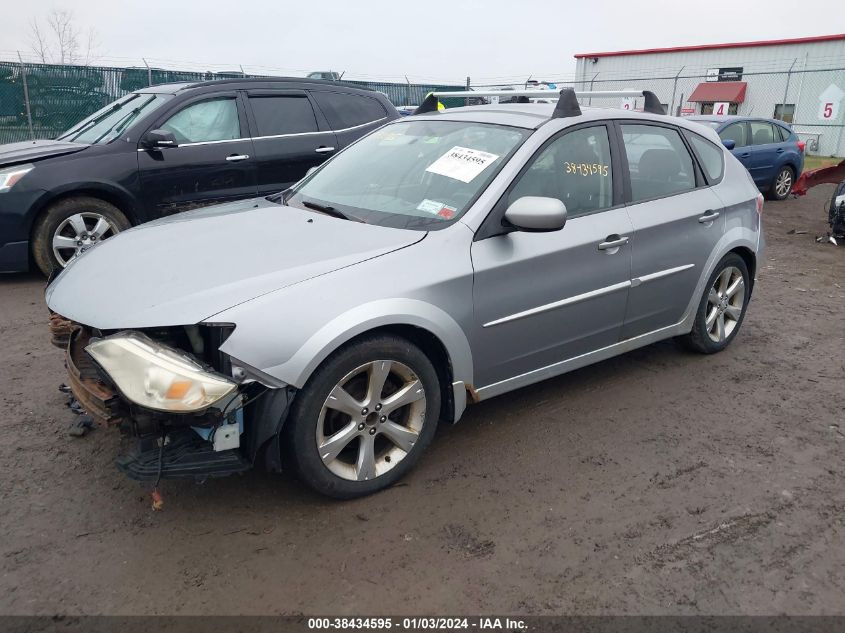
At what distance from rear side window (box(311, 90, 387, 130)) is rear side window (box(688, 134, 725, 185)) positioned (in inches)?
165

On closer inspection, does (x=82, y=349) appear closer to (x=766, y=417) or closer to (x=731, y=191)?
(x=766, y=417)

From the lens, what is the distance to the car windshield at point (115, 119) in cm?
674

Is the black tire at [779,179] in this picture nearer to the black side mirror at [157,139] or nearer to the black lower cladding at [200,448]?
the black side mirror at [157,139]

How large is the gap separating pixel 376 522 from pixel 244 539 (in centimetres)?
55

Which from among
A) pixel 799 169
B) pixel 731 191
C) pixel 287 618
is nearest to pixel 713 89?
pixel 799 169

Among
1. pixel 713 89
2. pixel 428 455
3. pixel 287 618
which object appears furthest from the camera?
pixel 713 89

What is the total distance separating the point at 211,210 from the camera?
13.1ft

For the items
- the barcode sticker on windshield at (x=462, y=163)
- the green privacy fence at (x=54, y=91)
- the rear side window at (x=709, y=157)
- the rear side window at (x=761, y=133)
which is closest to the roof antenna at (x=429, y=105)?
the barcode sticker on windshield at (x=462, y=163)

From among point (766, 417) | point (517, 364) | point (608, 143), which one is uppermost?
point (608, 143)

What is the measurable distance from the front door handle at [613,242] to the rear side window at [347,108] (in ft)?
15.1

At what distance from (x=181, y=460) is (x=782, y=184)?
13078 mm

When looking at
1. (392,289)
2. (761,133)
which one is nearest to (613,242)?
(392,289)

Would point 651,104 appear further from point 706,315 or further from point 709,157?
point 706,315

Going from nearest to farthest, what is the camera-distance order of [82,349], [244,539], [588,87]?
[244,539] < [82,349] < [588,87]
